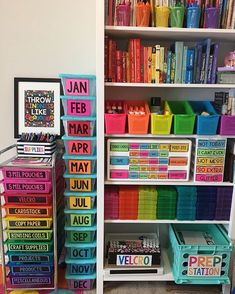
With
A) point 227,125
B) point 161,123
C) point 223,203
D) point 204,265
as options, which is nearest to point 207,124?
point 227,125

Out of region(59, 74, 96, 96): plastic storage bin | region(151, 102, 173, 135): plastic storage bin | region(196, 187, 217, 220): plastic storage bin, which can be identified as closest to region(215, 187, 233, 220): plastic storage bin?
region(196, 187, 217, 220): plastic storage bin

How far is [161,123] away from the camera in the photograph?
5.12 feet

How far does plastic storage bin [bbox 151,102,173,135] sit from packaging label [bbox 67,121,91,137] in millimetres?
366

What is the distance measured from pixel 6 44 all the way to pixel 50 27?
301 mm

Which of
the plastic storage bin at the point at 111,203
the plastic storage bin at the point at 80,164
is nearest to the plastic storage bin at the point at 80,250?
the plastic storage bin at the point at 111,203

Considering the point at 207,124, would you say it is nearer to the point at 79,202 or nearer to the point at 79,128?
the point at 79,128

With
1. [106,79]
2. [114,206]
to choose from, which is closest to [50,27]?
[106,79]

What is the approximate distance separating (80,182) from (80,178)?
0.09ft

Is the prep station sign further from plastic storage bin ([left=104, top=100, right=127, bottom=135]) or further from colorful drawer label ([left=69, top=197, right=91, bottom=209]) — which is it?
plastic storage bin ([left=104, top=100, right=127, bottom=135])

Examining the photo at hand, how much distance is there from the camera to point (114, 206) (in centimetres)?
169

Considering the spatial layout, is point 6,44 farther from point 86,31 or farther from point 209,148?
point 209,148

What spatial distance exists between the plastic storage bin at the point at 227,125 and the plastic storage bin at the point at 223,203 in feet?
1.08

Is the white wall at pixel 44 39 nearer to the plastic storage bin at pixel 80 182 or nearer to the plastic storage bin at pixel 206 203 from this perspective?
the plastic storage bin at pixel 80 182

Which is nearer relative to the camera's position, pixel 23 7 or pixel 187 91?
pixel 23 7
